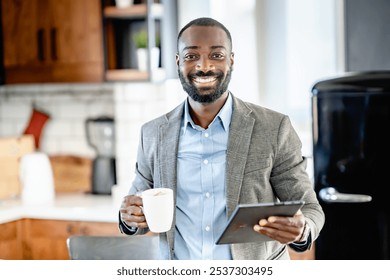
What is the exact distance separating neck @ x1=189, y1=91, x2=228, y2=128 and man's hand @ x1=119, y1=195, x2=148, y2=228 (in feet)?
0.41

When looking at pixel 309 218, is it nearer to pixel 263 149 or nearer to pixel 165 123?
pixel 263 149

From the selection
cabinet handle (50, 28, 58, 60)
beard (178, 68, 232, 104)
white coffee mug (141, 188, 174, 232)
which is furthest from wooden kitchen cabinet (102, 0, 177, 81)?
white coffee mug (141, 188, 174, 232)

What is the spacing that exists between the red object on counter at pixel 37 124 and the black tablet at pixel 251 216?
1054 millimetres

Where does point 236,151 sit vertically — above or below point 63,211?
above

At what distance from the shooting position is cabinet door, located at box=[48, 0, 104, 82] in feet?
5.26

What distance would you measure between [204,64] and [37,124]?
41.3 inches

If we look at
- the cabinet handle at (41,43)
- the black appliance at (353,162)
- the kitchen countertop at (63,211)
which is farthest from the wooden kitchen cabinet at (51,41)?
the black appliance at (353,162)

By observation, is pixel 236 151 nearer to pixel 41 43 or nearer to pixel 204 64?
pixel 204 64

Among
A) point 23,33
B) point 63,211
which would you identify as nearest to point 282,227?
point 63,211

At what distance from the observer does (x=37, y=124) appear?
6.08ft

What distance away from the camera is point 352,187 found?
129cm

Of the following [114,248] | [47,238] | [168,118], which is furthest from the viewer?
[47,238]

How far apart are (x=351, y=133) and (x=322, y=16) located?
0.26 metres
